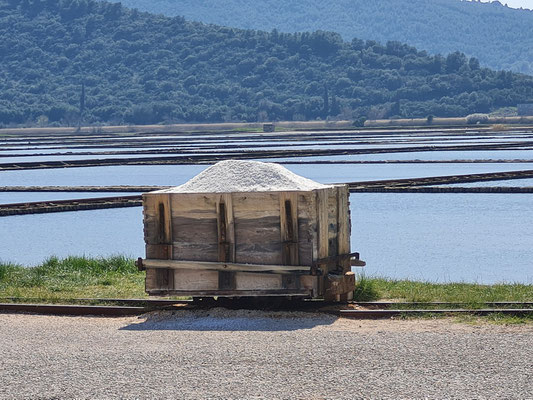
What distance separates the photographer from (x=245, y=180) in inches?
521

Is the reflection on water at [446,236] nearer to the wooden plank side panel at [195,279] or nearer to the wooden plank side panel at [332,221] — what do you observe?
the wooden plank side panel at [332,221]

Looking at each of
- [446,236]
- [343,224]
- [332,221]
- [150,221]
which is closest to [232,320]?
[150,221]

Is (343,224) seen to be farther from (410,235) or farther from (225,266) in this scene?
(410,235)

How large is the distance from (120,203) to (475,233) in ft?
40.0

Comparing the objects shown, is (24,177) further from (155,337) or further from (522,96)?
(522,96)

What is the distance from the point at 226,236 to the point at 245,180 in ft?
2.36

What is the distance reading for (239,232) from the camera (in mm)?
13102

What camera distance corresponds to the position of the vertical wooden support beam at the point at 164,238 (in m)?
13.3

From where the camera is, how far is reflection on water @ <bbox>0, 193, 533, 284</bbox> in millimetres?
24656

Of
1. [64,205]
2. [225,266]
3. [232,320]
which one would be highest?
[225,266]

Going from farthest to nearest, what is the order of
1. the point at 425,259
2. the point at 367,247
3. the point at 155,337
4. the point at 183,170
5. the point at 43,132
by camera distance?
the point at 43,132
the point at 183,170
the point at 367,247
the point at 425,259
the point at 155,337

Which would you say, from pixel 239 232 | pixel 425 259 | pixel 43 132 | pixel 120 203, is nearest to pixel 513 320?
pixel 239 232

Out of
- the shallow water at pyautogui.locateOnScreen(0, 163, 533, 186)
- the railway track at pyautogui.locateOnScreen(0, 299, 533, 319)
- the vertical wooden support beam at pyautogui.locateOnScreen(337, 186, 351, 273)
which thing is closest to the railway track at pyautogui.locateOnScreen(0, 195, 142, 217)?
the shallow water at pyautogui.locateOnScreen(0, 163, 533, 186)

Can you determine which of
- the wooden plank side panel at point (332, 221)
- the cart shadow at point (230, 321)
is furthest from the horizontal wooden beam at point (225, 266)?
the wooden plank side panel at point (332, 221)
